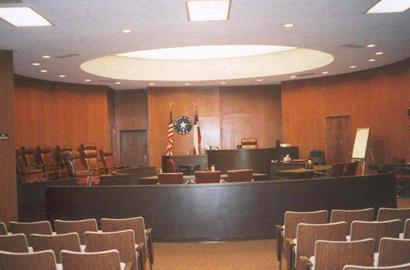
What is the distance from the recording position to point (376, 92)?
14859 millimetres

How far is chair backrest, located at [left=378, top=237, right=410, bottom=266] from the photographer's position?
3660 millimetres

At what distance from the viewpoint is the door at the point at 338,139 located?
52.8ft

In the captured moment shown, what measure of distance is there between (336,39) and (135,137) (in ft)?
36.9

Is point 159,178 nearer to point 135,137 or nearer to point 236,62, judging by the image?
point 236,62

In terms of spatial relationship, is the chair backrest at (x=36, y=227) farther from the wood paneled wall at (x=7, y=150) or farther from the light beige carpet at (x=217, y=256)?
the wood paneled wall at (x=7, y=150)

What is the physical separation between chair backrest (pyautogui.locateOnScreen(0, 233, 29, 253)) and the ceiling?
3.28m

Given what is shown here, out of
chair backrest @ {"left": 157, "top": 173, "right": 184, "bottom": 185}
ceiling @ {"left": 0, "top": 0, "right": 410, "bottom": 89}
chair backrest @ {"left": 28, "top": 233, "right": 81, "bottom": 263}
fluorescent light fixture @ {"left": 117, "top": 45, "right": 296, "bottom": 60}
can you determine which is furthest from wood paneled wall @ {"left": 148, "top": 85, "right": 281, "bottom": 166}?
chair backrest @ {"left": 28, "top": 233, "right": 81, "bottom": 263}

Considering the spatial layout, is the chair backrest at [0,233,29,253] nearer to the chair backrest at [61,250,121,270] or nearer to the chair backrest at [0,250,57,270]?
the chair backrest at [0,250,57,270]

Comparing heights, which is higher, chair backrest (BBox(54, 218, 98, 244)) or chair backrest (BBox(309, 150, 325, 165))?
chair backrest (BBox(309, 150, 325, 165))

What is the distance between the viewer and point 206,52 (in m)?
15.9

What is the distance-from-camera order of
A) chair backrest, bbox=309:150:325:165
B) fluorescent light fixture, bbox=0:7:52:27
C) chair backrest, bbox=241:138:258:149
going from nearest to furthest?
fluorescent light fixture, bbox=0:7:52:27
chair backrest, bbox=309:150:325:165
chair backrest, bbox=241:138:258:149

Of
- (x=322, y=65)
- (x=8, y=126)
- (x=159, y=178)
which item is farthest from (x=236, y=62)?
(x=8, y=126)

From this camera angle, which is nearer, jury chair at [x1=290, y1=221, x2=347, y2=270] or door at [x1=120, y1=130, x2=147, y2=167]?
jury chair at [x1=290, y1=221, x2=347, y2=270]

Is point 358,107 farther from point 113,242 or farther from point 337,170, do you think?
point 113,242
